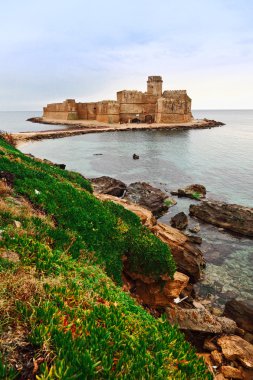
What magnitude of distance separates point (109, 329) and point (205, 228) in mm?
14780

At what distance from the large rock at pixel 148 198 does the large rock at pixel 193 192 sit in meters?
A: 2.21

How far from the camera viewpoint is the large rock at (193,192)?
2377cm

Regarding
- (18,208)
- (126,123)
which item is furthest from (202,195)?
(126,123)

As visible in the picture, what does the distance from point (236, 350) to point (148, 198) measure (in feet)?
48.2

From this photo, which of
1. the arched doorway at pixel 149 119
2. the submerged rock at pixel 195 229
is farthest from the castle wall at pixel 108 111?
the submerged rock at pixel 195 229

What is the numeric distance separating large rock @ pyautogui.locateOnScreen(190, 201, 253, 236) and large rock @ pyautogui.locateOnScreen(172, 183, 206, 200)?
3.83m

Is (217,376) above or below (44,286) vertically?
below

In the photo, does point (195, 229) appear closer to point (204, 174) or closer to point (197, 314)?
point (197, 314)

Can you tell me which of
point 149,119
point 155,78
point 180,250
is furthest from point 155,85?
point 180,250

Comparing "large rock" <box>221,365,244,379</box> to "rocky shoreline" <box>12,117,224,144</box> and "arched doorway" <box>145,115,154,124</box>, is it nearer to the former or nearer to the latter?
"rocky shoreline" <box>12,117,224,144</box>

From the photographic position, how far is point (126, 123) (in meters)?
91.6

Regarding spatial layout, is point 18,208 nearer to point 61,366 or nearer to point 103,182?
point 61,366

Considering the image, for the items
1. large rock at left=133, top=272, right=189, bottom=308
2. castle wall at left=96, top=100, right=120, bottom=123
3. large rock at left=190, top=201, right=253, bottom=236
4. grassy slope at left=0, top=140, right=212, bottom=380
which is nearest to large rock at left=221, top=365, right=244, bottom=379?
grassy slope at left=0, top=140, right=212, bottom=380

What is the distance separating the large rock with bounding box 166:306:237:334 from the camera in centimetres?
745
